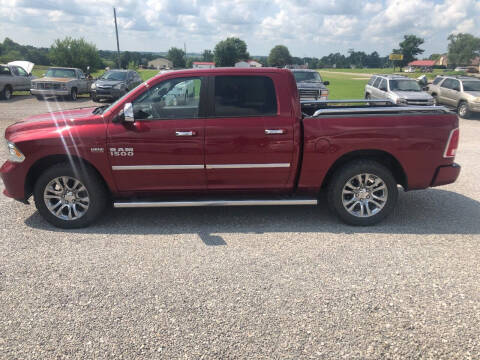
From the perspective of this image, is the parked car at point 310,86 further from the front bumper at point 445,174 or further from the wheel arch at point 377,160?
the front bumper at point 445,174

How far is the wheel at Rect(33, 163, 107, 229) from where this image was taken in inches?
179

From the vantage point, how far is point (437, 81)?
18094 mm

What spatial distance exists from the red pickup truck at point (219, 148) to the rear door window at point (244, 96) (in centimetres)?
1

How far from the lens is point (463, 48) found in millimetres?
104875

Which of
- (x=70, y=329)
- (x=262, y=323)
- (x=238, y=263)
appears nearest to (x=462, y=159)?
(x=238, y=263)

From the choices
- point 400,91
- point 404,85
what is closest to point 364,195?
point 400,91

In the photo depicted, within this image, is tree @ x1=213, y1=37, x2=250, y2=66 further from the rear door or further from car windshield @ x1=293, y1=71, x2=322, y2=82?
the rear door

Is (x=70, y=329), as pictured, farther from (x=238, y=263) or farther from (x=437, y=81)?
(x=437, y=81)

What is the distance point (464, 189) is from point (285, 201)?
144 inches

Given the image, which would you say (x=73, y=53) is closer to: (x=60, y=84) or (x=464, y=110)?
(x=60, y=84)

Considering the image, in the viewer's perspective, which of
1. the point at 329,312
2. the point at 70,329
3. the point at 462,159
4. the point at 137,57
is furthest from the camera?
the point at 137,57

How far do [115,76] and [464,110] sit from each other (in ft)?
57.8

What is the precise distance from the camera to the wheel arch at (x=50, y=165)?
4.54 meters

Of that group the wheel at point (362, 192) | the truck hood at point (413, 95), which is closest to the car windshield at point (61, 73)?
the truck hood at point (413, 95)
